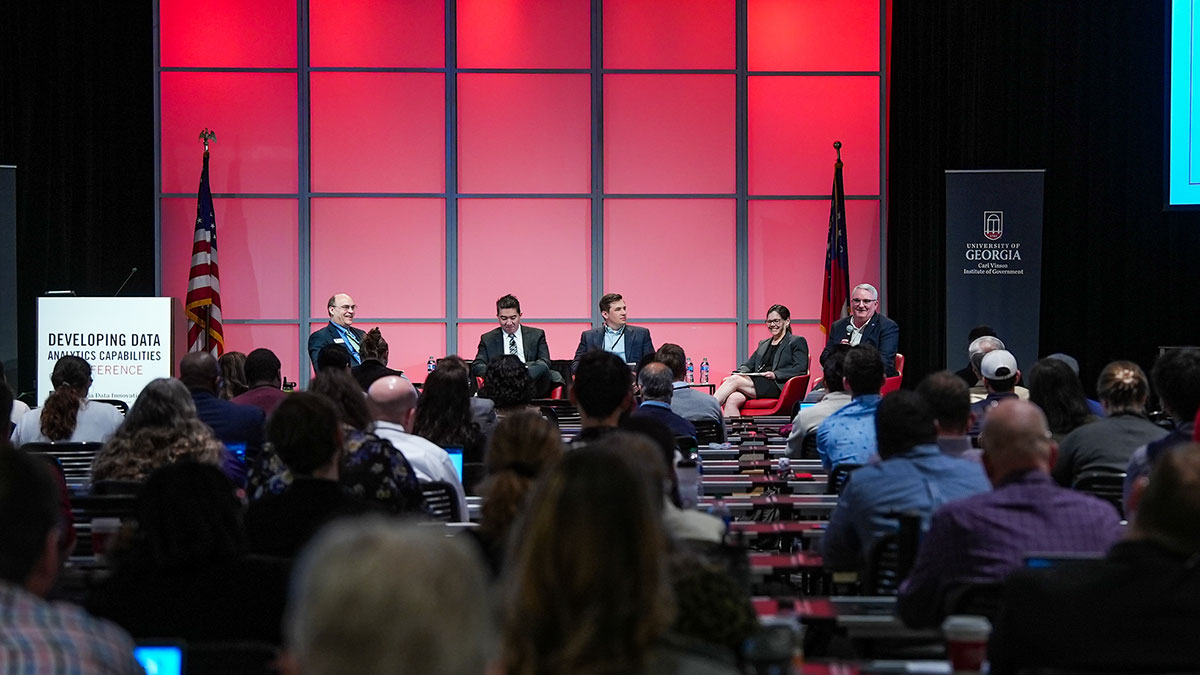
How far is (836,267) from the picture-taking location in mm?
11766

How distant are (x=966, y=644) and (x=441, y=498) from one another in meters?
2.24

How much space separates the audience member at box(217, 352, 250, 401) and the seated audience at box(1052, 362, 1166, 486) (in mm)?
4546

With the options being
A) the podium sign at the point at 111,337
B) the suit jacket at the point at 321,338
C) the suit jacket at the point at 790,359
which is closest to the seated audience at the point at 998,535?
the podium sign at the point at 111,337

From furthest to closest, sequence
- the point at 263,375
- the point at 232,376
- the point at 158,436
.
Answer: the point at 232,376 → the point at 263,375 → the point at 158,436

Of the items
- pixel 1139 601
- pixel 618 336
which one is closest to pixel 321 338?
pixel 618 336

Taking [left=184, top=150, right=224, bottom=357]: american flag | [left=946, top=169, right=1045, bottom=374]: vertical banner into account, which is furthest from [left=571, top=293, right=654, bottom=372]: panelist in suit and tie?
[left=184, top=150, right=224, bottom=357]: american flag

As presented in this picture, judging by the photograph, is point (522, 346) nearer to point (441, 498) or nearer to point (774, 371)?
point (774, 371)

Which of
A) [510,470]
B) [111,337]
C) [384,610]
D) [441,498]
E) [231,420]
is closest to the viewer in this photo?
[384,610]

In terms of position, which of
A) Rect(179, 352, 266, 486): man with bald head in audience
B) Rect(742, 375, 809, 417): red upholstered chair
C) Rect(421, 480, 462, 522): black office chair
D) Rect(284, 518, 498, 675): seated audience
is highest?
Rect(284, 518, 498, 675): seated audience

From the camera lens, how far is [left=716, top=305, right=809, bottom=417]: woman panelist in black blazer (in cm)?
1104

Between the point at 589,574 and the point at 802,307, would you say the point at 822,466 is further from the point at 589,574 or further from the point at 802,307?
the point at 802,307

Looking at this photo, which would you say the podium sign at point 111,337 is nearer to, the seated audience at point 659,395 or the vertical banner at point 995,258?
the seated audience at point 659,395

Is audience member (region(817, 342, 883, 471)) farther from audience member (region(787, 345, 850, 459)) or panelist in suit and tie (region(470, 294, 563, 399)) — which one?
panelist in suit and tie (region(470, 294, 563, 399))

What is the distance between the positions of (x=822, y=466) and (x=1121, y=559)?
11.6 feet
